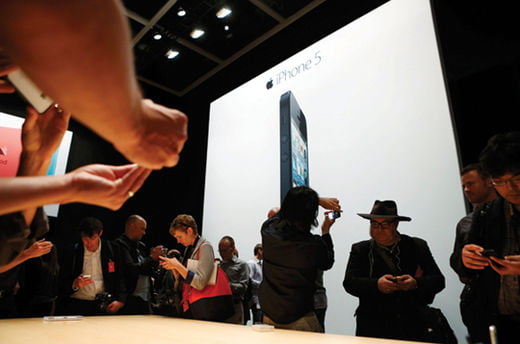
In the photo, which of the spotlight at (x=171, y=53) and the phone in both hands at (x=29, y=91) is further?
the spotlight at (x=171, y=53)

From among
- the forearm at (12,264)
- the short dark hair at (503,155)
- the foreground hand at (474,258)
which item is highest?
the short dark hair at (503,155)

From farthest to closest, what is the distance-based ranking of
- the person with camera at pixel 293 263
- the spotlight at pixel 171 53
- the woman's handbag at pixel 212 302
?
the spotlight at pixel 171 53 < the woman's handbag at pixel 212 302 < the person with camera at pixel 293 263

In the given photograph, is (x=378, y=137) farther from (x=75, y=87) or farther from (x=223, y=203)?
(x=75, y=87)

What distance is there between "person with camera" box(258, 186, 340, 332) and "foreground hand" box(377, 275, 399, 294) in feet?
0.92

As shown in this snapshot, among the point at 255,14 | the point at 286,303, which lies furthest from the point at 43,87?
the point at 255,14

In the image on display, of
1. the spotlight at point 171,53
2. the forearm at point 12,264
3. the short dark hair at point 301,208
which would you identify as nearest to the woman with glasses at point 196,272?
the short dark hair at point 301,208

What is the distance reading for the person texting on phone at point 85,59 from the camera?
0.41 m

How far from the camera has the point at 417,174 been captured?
97.7 inches

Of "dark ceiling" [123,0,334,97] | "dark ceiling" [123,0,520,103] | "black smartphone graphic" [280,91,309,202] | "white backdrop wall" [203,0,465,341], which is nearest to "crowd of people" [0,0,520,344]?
"white backdrop wall" [203,0,465,341]

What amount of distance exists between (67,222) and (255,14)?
148 inches

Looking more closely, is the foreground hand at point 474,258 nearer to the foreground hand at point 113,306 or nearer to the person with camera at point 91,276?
the person with camera at point 91,276

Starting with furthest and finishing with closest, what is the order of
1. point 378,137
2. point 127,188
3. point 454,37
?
point 378,137 < point 454,37 < point 127,188

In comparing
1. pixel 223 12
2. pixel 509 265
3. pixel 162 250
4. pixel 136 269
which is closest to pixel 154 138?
pixel 509 265

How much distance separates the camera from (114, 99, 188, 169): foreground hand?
1.76 feet
